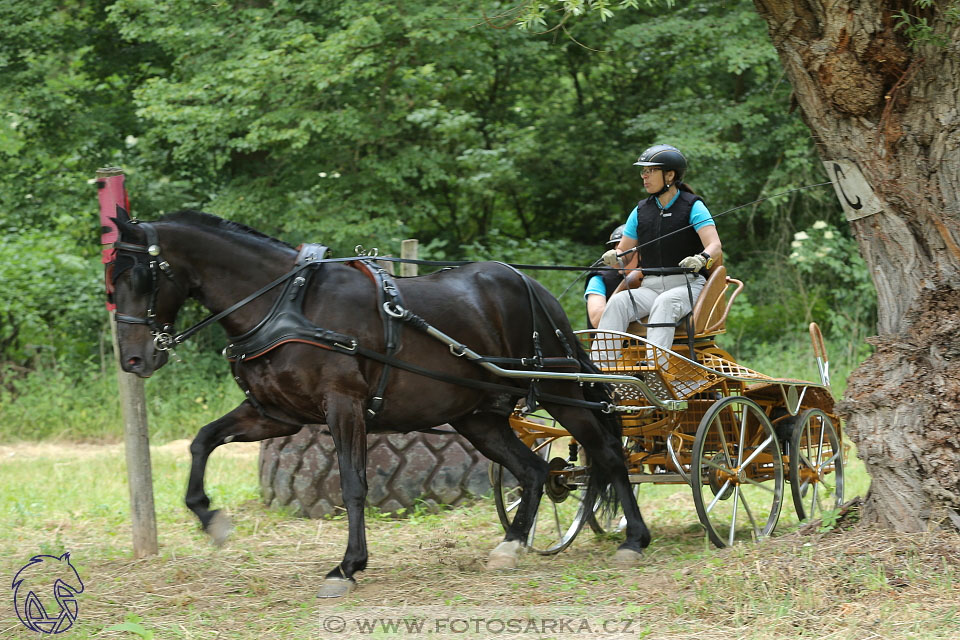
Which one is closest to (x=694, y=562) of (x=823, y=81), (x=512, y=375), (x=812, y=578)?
(x=812, y=578)

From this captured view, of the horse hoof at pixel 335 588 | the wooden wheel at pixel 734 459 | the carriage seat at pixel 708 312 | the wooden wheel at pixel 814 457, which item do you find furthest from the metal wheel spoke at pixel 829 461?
the horse hoof at pixel 335 588

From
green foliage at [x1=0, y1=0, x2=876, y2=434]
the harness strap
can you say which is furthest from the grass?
green foliage at [x1=0, y1=0, x2=876, y2=434]

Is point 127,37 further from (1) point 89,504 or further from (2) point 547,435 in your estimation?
(2) point 547,435

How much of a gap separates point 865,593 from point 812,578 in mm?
226

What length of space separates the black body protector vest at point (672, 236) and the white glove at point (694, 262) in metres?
0.31

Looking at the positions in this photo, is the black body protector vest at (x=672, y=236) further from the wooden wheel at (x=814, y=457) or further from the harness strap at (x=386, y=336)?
the harness strap at (x=386, y=336)

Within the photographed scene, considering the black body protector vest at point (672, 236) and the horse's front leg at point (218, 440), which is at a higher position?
the black body protector vest at point (672, 236)

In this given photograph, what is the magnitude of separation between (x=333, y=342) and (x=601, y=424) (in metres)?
1.85

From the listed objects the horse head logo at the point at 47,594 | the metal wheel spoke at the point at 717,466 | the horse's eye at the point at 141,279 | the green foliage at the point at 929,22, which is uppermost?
the green foliage at the point at 929,22

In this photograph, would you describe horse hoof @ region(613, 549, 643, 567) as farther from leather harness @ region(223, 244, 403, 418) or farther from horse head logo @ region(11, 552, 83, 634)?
horse head logo @ region(11, 552, 83, 634)

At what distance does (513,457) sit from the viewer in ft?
19.0

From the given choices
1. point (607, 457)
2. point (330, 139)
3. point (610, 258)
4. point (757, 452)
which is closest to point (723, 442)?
point (757, 452)

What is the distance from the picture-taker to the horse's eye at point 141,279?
4859 mm

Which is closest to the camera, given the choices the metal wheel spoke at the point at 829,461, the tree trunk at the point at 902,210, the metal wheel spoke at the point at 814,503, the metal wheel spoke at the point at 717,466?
the tree trunk at the point at 902,210
